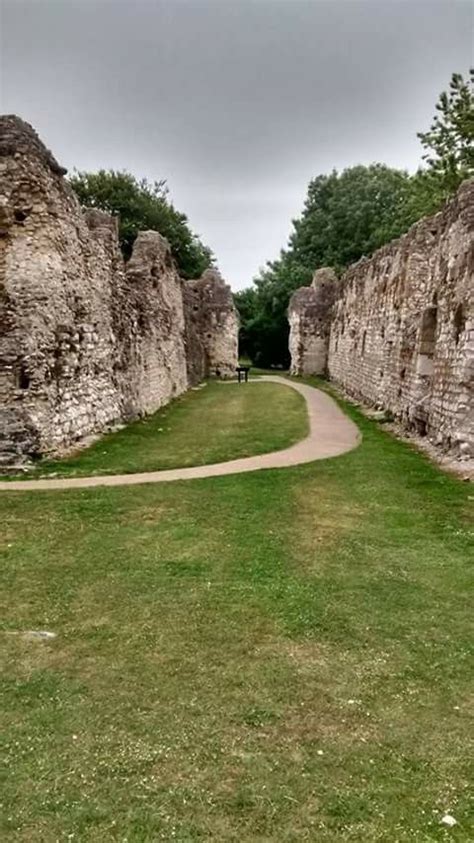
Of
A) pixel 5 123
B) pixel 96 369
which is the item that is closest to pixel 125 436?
pixel 96 369

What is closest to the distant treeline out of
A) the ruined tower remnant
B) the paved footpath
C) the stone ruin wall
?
the ruined tower remnant

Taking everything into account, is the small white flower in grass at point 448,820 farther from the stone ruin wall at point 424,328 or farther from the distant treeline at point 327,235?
the distant treeline at point 327,235

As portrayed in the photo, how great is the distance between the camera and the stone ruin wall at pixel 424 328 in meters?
11.4

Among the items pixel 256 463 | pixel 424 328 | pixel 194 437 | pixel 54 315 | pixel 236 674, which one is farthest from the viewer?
pixel 194 437

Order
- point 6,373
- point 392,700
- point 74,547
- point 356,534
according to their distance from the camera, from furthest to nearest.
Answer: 1. point 6,373
2. point 356,534
3. point 74,547
4. point 392,700

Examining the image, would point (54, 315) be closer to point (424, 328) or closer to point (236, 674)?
point (424, 328)

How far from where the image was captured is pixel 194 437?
14195 millimetres

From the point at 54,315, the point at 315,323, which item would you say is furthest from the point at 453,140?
the point at 54,315

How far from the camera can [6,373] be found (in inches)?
431

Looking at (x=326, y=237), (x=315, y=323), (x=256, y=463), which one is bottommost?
(x=256, y=463)

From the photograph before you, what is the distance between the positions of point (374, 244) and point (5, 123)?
37.5m

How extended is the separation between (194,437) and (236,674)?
9.87 metres

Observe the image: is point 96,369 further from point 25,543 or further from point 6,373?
point 25,543

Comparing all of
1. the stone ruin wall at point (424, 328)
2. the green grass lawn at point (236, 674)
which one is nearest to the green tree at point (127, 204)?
the stone ruin wall at point (424, 328)
